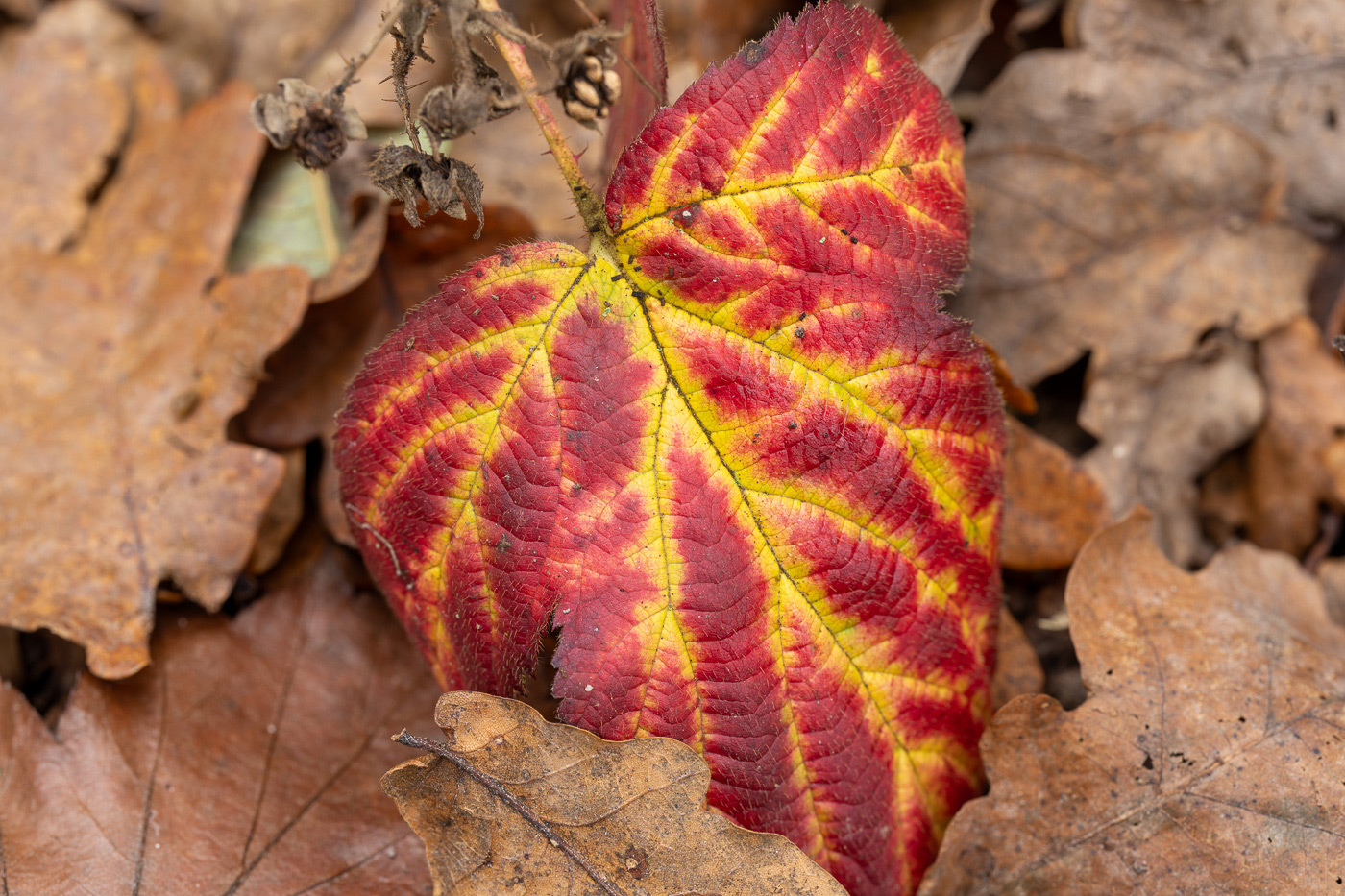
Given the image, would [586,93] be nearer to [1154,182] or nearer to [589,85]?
[589,85]

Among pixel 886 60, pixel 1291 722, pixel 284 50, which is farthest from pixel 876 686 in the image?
pixel 284 50

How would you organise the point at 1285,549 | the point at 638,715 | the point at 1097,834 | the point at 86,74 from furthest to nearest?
1. the point at 86,74
2. the point at 1285,549
3. the point at 1097,834
4. the point at 638,715

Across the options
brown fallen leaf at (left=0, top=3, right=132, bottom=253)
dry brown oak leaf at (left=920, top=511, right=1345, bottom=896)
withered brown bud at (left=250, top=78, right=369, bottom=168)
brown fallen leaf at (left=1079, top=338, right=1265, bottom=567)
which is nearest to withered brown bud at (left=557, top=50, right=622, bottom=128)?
withered brown bud at (left=250, top=78, right=369, bottom=168)

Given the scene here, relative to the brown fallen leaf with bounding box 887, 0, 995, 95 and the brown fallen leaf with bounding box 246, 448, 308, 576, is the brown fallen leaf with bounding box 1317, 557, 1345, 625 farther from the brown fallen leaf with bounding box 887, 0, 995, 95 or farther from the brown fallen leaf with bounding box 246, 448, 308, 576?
the brown fallen leaf with bounding box 246, 448, 308, 576

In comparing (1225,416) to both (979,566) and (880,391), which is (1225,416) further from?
(880,391)

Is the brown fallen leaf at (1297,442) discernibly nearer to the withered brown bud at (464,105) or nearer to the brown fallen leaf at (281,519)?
the withered brown bud at (464,105)

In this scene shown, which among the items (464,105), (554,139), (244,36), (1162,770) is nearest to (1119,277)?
(1162,770)

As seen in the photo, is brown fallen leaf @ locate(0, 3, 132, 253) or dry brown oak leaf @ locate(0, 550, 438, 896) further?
brown fallen leaf @ locate(0, 3, 132, 253)
